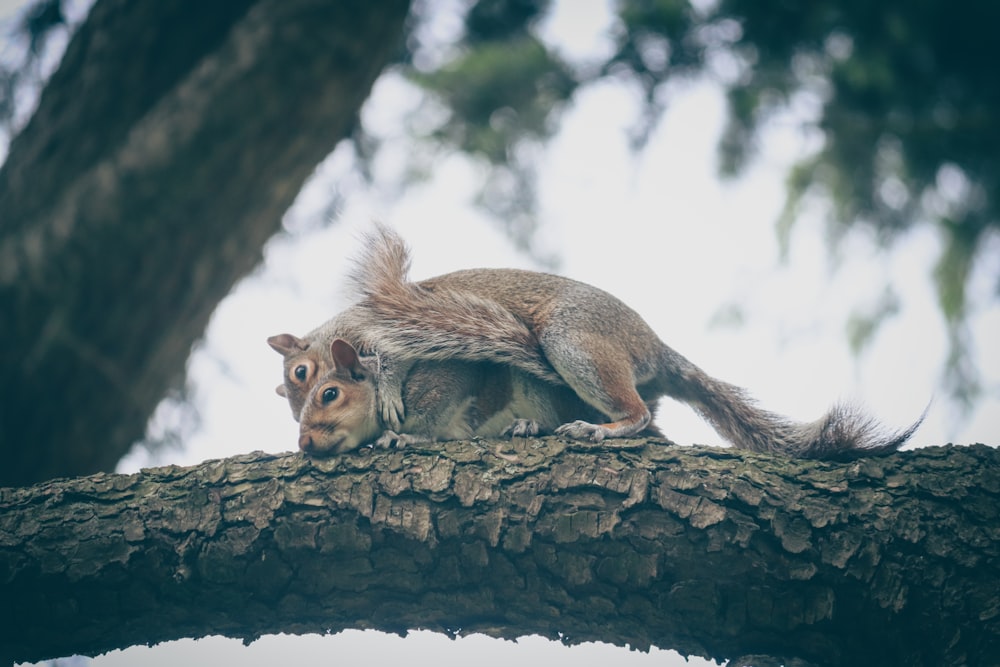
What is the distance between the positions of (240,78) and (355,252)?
40.2 inches

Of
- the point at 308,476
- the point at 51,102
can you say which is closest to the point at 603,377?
the point at 308,476

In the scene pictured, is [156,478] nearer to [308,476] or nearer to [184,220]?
[308,476]

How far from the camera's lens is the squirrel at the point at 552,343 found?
2.78 m

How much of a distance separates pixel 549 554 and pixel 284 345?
1.55 m

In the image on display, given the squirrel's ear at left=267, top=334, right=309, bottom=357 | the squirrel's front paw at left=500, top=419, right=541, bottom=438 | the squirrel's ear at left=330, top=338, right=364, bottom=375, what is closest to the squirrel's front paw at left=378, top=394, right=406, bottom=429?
the squirrel's ear at left=330, top=338, right=364, bottom=375

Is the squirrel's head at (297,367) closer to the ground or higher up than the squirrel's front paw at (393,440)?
higher up

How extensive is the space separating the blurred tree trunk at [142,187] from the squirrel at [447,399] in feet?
3.74

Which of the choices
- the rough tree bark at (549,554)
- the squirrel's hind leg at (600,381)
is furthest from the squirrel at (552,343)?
the rough tree bark at (549,554)

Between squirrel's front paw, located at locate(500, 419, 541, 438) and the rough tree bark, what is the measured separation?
0.36 m

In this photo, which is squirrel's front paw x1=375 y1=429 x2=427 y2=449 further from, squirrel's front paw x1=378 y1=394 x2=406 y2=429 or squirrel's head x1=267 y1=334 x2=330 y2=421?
squirrel's head x1=267 y1=334 x2=330 y2=421

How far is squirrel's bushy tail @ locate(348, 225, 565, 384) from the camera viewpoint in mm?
2842

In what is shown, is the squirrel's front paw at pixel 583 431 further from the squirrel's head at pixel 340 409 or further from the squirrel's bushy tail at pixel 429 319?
the squirrel's head at pixel 340 409

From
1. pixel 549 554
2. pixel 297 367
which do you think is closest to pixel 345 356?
pixel 297 367

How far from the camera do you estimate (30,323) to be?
11.2 feet
